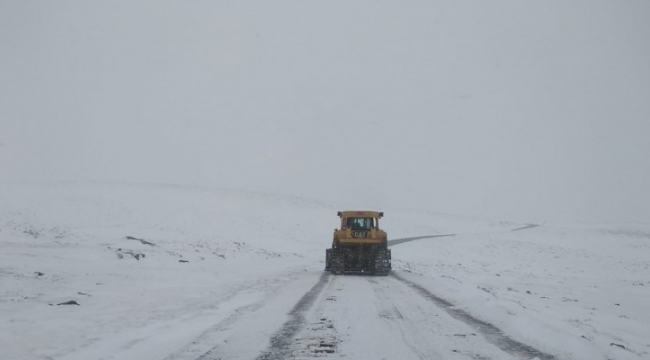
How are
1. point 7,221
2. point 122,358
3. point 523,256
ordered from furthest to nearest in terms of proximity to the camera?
1. point 523,256
2. point 7,221
3. point 122,358

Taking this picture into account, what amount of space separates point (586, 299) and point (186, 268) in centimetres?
1337

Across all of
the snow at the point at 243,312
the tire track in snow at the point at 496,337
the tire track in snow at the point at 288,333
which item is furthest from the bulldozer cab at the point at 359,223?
the tire track in snow at the point at 496,337

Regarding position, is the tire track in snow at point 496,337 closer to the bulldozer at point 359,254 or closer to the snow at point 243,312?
the snow at point 243,312

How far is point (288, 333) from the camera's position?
711cm

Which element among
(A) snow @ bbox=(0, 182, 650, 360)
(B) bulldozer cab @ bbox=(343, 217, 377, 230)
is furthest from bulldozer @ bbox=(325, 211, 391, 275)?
(A) snow @ bbox=(0, 182, 650, 360)

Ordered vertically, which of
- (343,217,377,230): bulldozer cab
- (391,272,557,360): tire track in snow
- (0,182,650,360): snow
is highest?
(343,217,377,230): bulldozer cab

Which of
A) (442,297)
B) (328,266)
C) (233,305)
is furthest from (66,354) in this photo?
(328,266)

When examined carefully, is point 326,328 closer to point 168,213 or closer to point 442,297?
point 442,297

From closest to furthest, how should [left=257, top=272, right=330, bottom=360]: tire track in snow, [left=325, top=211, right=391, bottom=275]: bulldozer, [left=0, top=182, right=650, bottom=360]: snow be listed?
1. [left=257, top=272, right=330, bottom=360]: tire track in snow
2. [left=0, top=182, right=650, bottom=360]: snow
3. [left=325, top=211, right=391, bottom=275]: bulldozer

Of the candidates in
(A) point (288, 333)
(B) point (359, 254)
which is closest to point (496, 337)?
(A) point (288, 333)

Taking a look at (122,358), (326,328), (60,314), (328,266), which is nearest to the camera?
(122,358)

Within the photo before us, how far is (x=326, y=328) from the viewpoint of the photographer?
7.57 meters

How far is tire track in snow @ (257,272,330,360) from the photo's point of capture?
19.0 feet

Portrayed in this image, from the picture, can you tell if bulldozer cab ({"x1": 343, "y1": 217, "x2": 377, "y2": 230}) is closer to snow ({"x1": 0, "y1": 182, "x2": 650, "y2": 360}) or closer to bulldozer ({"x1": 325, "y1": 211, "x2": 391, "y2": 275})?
Result: bulldozer ({"x1": 325, "y1": 211, "x2": 391, "y2": 275})
